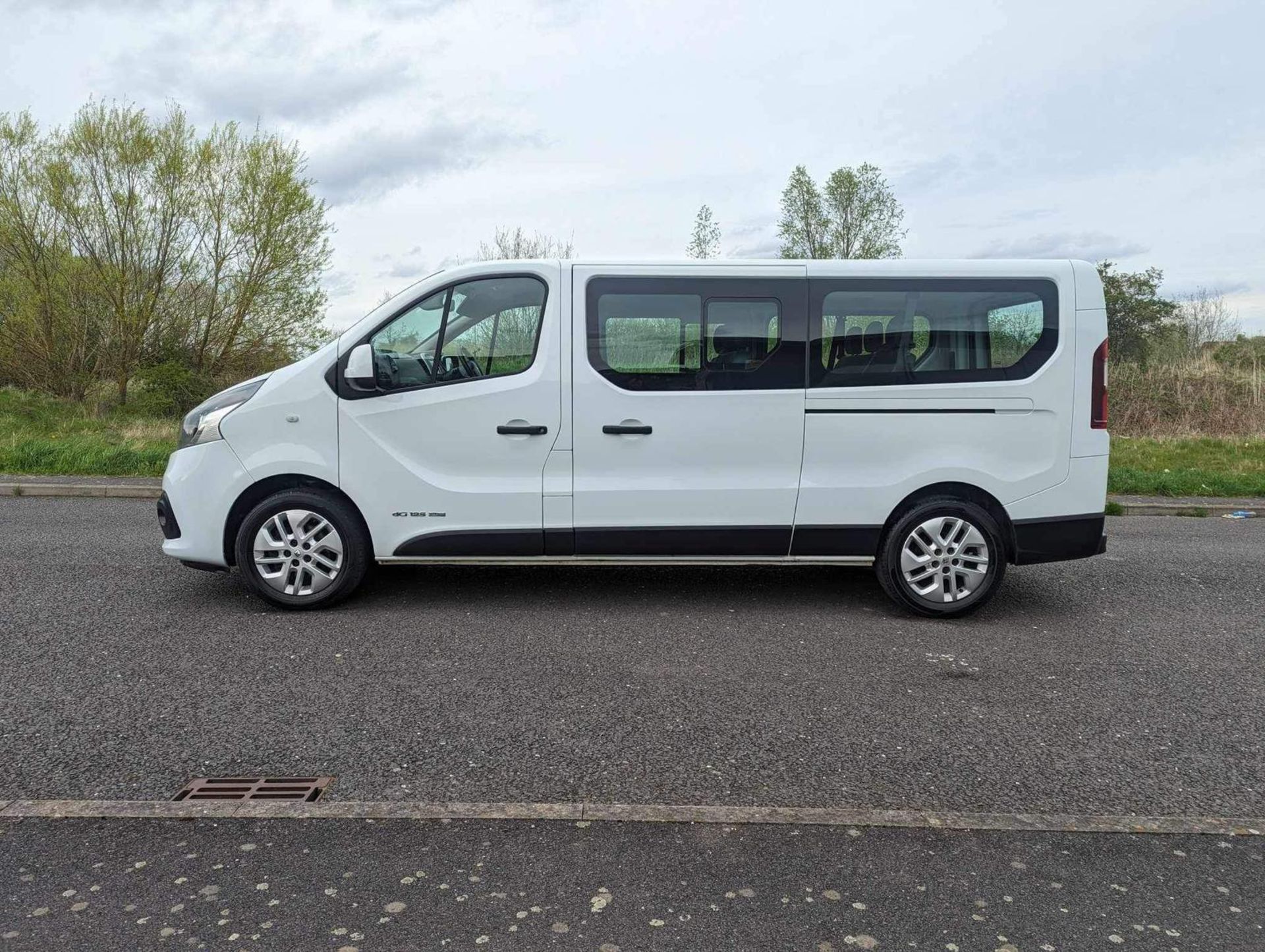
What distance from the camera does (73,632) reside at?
564 cm

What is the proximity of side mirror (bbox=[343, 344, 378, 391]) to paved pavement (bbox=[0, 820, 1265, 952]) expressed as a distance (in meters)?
3.18

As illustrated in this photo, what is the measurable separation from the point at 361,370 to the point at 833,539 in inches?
118

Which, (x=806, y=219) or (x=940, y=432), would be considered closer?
(x=940, y=432)

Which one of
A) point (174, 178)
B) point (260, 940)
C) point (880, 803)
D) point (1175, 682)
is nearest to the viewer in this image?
point (260, 940)

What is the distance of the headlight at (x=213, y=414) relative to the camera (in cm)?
608

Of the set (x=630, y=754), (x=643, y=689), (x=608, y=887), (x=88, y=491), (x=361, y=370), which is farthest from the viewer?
(x=88, y=491)

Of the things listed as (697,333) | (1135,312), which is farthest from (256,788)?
(1135,312)

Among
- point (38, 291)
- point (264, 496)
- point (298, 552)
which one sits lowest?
point (298, 552)

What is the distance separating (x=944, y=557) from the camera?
6113 mm

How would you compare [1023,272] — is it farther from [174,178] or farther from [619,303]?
[174,178]

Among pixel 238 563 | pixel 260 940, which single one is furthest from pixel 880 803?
pixel 238 563

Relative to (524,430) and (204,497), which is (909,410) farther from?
(204,497)

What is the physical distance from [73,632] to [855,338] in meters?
4.77

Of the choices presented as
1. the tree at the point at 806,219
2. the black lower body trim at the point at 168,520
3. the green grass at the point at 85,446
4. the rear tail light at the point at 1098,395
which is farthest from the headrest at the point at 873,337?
the tree at the point at 806,219
